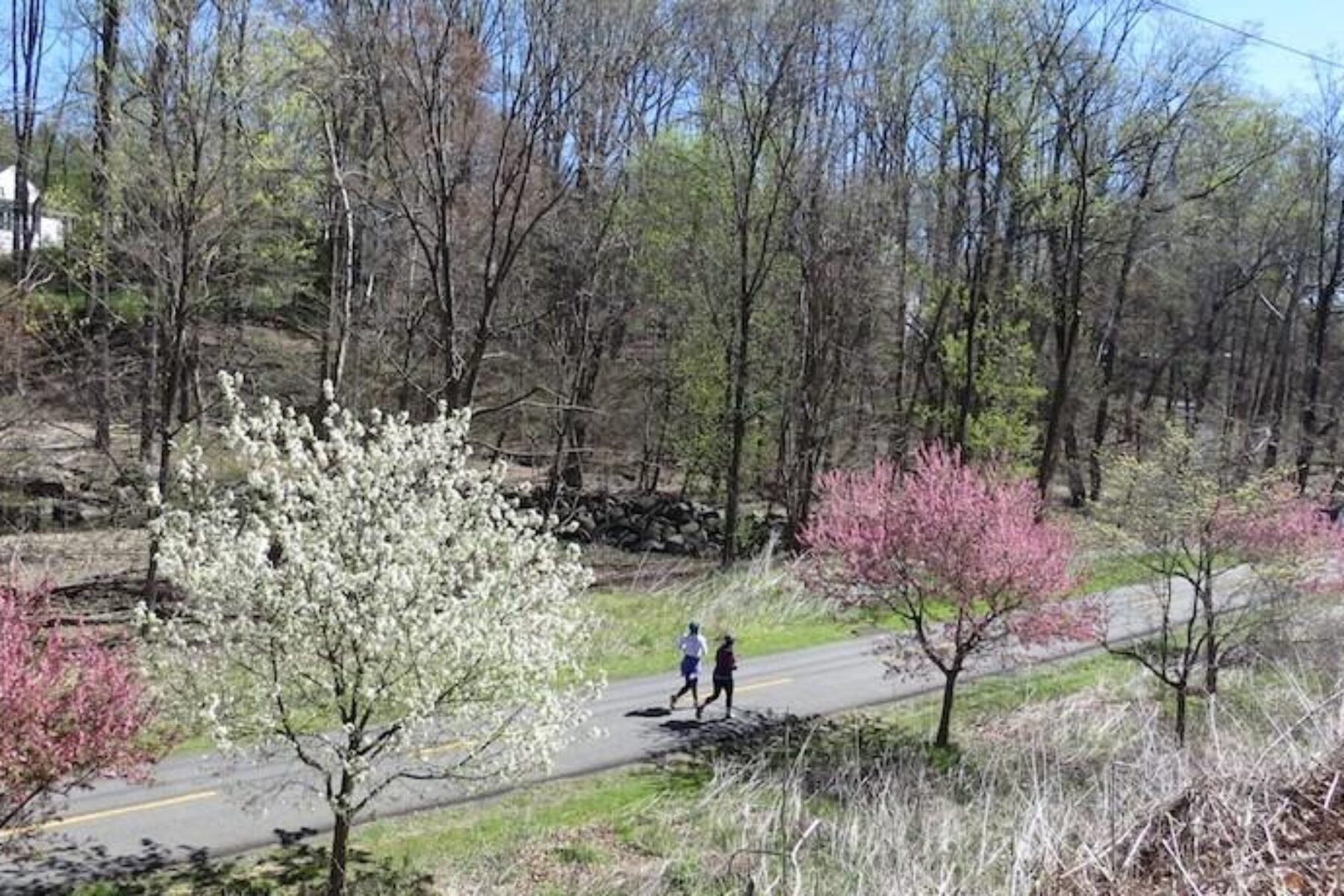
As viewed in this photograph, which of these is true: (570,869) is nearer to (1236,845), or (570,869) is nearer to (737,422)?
(1236,845)

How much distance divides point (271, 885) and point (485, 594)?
13.8ft

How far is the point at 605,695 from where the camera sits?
18.8 m

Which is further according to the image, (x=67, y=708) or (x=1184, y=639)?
(x=1184, y=639)

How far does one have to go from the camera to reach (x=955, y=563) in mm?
16781

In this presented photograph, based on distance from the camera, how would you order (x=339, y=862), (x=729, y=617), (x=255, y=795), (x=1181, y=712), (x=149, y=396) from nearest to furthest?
1. (x=339, y=862)
2. (x=255, y=795)
3. (x=1181, y=712)
4. (x=729, y=617)
5. (x=149, y=396)

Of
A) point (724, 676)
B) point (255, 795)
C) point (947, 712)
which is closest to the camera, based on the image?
point (255, 795)

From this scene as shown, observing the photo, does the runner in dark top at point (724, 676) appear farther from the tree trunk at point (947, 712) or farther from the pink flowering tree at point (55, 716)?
the pink flowering tree at point (55, 716)

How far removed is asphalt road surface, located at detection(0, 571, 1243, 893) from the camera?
11383mm

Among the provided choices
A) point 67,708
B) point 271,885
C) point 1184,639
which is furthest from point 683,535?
point 67,708

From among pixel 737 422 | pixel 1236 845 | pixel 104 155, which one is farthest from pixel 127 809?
pixel 737 422

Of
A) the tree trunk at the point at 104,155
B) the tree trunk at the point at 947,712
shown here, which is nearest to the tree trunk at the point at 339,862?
the tree trunk at the point at 947,712

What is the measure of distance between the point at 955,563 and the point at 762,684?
17.2 feet

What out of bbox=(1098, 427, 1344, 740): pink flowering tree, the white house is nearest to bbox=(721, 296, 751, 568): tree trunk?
bbox=(1098, 427, 1344, 740): pink flowering tree

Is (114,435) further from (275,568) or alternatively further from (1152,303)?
(1152,303)
